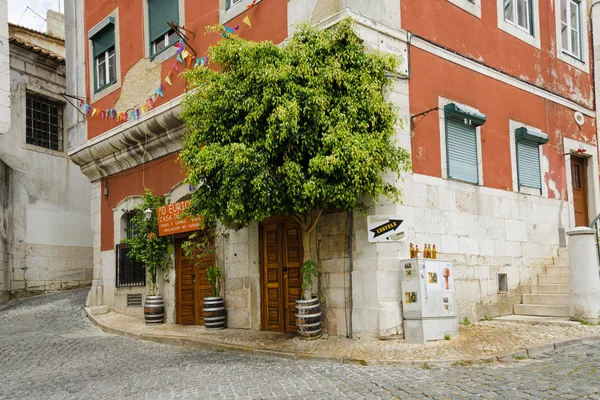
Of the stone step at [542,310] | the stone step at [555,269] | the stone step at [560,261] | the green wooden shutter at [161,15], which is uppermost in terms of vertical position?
the green wooden shutter at [161,15]

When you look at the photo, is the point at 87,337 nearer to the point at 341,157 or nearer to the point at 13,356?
the point at 13,356

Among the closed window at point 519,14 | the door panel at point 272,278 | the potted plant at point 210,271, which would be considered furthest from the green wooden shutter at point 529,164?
the potted plant at point 210,271

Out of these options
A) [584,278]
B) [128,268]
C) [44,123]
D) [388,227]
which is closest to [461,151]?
[388,227]

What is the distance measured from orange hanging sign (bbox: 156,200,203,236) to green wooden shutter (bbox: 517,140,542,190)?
20.7 ft

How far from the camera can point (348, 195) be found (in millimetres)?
8859

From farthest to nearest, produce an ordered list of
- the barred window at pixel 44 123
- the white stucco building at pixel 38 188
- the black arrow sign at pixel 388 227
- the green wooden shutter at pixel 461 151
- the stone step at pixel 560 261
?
the barred window at pixel 44 123 → the white stucco building at pixel 38 188 → the stone step at pixel 560 261 → the green wooden shutter at pixel 461 151 → the black arrow sign at pixel 388 227

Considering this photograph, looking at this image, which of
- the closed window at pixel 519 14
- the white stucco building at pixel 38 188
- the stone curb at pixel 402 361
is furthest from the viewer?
the white stucco building at pixel 38 188

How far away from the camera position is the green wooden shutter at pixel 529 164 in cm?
1227

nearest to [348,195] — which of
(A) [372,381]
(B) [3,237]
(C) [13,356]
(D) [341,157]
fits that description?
(D) [341,157]

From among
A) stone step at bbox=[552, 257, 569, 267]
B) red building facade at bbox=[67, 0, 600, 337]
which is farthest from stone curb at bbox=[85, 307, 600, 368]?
stone step at bbox=[552, 257, 569, 267]

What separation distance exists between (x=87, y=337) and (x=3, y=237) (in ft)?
23.3

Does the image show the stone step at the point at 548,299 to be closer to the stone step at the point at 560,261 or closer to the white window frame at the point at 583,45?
the stone step at the point at 560,261

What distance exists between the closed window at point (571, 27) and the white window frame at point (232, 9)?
6.94 metres

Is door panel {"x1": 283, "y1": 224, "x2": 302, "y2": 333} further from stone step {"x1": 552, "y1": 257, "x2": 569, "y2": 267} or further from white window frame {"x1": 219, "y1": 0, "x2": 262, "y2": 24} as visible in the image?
stone step {"x1": 552, "y1": 257, "x2": 569, "y2": 267}
